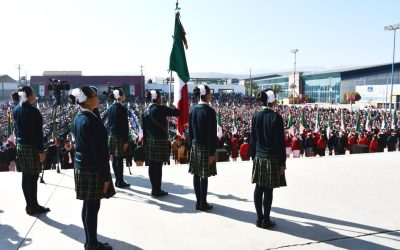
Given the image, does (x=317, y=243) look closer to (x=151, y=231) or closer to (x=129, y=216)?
(x=151, y=231)

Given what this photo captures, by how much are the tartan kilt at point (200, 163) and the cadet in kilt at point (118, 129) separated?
5.55ft

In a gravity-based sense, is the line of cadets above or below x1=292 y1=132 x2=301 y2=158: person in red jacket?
above

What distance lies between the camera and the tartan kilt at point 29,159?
5258 millimetres

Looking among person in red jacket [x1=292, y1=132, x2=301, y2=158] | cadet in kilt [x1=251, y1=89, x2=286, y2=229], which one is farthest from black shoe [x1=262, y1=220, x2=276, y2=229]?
person in red jacket [x1=292, y1=132, x2=301, y2=158]

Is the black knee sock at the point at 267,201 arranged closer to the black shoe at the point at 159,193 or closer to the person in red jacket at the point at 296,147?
the black shoe at the point at 159,193

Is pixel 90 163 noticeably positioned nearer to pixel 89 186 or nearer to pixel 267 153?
pixel 89 186

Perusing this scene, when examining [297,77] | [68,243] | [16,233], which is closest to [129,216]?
[68,243]

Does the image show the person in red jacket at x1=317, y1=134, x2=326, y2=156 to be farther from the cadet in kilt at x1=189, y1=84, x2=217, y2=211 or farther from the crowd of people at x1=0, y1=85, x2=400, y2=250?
the cadet in kilt at x1=189, y1=84, x2=217, y2=211

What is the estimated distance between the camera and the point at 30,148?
5.30 m

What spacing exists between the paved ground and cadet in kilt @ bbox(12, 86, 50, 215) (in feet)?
1.95

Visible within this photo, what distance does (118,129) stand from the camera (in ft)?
22.6

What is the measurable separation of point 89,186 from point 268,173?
225cm

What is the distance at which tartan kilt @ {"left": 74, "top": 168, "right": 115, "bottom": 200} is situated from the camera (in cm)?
408

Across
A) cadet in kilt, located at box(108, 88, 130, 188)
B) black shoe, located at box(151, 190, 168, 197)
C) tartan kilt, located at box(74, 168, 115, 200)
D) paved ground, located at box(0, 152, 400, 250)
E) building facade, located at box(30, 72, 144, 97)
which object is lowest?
paved ground, located at box(0, 152, 400, 250)
